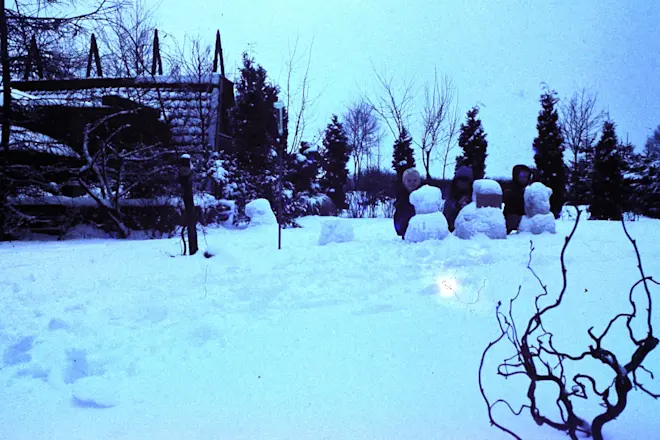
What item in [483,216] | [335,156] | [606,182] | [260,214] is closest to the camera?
[483,216]

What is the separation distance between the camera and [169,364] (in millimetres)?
2305

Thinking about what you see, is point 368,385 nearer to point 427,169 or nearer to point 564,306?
point 564,306

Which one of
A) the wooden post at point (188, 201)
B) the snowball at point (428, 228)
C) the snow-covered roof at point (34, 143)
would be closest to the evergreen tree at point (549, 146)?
the snowball at point (428, 228)

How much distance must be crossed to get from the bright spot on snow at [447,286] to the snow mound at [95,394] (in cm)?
234

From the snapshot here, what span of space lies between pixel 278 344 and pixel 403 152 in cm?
1637

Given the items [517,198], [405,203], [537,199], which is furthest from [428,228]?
[517,198]

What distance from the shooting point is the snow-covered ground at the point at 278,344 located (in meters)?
1.79

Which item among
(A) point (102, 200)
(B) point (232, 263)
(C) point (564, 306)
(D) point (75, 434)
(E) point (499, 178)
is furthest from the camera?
(E) point (499, 178)

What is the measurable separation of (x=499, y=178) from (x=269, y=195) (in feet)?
27.0

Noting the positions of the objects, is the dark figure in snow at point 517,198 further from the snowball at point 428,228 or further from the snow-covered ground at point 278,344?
the snow-covered ground at point 278,344

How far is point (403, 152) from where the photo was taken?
17953 millimetres

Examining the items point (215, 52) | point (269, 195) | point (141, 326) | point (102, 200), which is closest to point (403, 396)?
point (141, 326)

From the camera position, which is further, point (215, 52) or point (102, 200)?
point (215, 52)

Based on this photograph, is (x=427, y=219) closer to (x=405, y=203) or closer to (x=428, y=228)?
(x=428, y=228)
